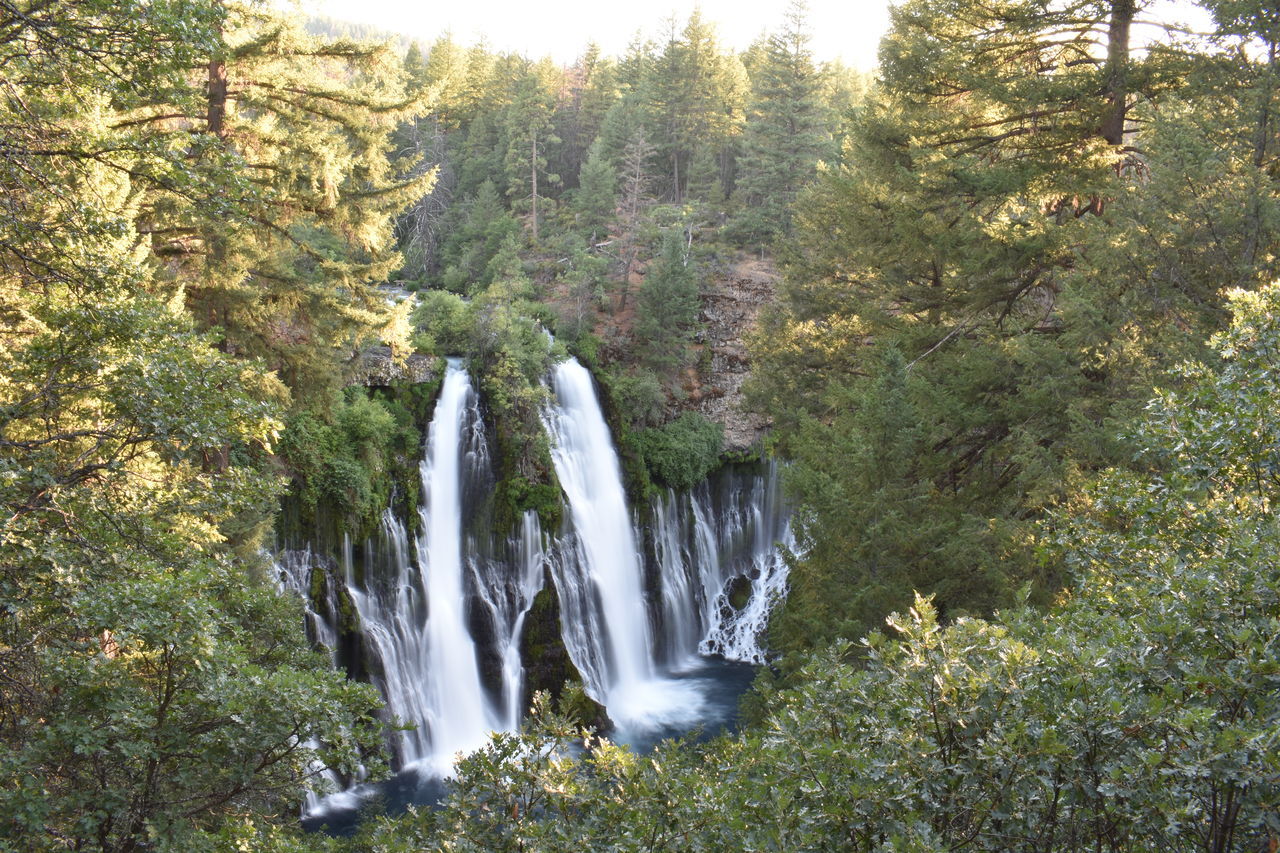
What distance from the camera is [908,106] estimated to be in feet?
44.2

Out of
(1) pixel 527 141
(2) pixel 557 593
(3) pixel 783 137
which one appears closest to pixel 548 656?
(2) pixel 557 593

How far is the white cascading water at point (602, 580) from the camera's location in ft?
59.6

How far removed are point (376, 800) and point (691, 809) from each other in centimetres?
1188

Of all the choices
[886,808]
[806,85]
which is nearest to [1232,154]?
[886,808]

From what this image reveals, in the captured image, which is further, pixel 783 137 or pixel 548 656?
pixel 783 137

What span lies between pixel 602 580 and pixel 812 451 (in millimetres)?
8863

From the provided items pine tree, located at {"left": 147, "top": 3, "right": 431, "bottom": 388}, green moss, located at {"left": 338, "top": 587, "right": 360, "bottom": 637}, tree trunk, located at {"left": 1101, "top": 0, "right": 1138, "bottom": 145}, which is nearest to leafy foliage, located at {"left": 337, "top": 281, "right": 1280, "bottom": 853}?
tree trunk, located at {"left": 1101, "top": 0, "right": 1138, "bottom": 145}

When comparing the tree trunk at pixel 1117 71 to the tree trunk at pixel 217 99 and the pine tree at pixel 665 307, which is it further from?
the pine tree at pixel 665 307

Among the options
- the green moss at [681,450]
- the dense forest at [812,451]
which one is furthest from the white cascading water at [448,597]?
the green moss at [681,450]

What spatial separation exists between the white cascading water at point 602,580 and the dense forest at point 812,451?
3.86 ft

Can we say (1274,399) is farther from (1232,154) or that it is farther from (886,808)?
(1232,154)

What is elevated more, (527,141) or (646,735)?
(527,141)

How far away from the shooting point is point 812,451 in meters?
12.3

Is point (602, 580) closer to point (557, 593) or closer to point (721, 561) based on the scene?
point (557, 593)
